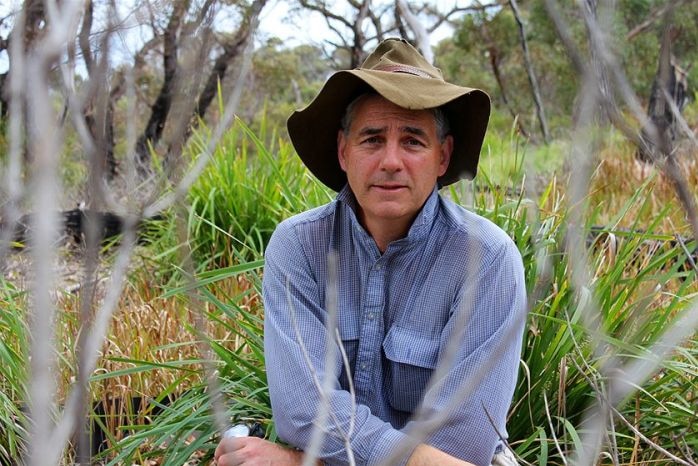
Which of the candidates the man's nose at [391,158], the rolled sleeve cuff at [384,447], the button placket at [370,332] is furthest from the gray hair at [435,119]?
the rolled sleeve cuff at [384,447]

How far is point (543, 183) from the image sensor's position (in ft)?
25.6

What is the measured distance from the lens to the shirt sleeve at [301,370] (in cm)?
215

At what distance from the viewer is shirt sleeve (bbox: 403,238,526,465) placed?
2.18m

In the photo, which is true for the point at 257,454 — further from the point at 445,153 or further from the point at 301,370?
the point at 445,153

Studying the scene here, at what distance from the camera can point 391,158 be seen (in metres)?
2.31

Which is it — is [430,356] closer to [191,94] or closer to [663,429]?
[663,429]

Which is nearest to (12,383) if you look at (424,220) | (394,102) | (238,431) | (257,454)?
(238,431)

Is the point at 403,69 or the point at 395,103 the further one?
the point at 403,69

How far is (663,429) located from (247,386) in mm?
1232

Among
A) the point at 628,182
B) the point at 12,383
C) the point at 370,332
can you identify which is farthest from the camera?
the point at 628,182

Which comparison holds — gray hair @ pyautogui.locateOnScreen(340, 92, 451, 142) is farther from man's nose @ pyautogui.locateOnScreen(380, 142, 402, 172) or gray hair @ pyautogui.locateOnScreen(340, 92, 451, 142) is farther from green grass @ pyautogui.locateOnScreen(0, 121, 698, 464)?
green grass @ pyautogui.locateOnScreen(0, 121, 698, 464)

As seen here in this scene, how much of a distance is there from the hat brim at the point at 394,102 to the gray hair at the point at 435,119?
2 cm

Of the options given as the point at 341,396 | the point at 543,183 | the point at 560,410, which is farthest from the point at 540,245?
the point at 543,183

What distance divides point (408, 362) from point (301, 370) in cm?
27
